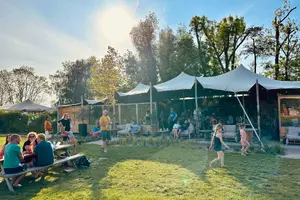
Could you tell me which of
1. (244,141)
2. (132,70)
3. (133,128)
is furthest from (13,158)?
(132,70)

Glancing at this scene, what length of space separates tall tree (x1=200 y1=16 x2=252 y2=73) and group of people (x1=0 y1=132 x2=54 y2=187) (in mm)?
24168

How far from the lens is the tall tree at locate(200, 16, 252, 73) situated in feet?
86.6

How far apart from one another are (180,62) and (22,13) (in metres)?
17.5

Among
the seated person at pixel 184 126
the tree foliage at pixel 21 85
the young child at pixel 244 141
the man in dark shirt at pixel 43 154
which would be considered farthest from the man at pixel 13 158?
the tree foliage at pixel 21 85

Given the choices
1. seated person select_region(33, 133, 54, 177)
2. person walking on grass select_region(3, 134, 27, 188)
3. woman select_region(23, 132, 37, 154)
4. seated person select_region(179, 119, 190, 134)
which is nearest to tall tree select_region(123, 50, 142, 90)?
seated person select_region(179, 119, 190, 134)

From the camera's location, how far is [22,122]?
68.5 feet

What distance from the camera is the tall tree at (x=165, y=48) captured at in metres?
27.5

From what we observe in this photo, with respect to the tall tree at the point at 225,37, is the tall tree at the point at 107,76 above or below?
below

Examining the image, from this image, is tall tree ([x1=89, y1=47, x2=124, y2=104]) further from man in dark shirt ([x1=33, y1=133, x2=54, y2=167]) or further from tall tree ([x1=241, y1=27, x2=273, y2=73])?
tall tree ([x1=241, y1=27, x2=273, y2=73])

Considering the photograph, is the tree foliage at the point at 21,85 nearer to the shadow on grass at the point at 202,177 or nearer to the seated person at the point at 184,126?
the seated person at the point at 184,126

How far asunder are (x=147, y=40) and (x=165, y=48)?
2.33 meters

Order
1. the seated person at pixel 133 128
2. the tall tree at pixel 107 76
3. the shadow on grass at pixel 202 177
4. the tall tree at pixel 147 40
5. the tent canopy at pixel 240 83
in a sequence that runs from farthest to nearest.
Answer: the tall tree at pixel 147 40 < the tall tree at pixel 107 76 < the seated person at pixel 133 128 < the tent canopy at pixel 240 83 < the shadow on grass at pixel 202 177

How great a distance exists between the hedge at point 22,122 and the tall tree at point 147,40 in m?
12.8

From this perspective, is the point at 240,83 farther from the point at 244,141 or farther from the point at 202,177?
the point at 202,177
